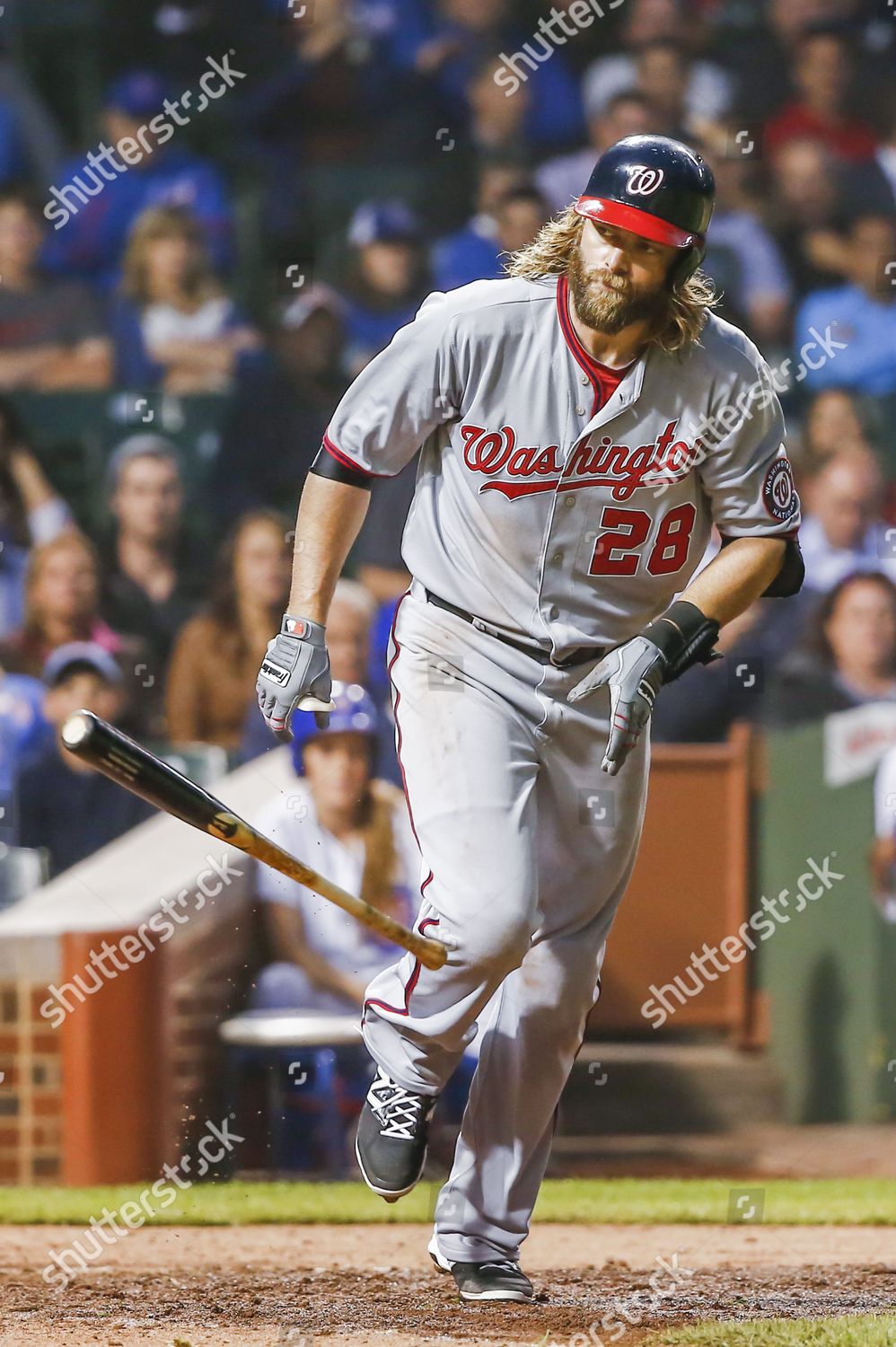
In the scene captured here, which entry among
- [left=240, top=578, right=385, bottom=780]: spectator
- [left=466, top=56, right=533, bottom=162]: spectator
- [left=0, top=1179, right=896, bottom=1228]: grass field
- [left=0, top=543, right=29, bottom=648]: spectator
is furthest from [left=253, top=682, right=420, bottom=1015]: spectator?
[left=466, top=56, right=533, bottom=162]: spectator

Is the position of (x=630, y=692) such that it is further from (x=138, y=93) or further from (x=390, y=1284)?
(x=138, y=93)

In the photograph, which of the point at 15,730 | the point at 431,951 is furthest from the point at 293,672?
the point at 15,730

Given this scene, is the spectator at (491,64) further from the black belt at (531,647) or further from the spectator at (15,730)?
the black belt at (531,647)

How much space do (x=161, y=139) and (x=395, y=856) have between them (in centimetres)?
336

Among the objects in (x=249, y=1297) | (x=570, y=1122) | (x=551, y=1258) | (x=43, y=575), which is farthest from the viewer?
(x=43, y=575)

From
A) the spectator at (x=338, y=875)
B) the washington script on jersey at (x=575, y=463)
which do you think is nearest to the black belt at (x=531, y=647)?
the washington script on jersey at (x=575, y=463)

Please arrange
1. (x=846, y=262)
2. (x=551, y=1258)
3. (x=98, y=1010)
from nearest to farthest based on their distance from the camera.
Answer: (x=551, y=1258) → (x=98, y=1010) → (x=846, y=262)

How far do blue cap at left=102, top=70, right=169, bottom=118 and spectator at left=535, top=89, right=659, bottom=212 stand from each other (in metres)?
1.59

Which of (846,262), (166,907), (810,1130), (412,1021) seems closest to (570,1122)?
(810,1130)

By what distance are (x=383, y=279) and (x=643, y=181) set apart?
3.87m

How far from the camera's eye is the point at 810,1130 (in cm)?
579

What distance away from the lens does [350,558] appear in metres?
6.23

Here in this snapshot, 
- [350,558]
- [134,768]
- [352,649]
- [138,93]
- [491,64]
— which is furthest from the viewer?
[491,64]

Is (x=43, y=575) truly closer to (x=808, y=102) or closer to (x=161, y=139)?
(x=161, y=139)
